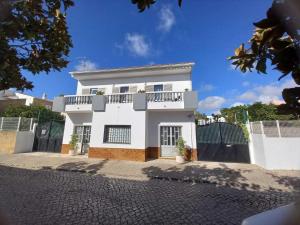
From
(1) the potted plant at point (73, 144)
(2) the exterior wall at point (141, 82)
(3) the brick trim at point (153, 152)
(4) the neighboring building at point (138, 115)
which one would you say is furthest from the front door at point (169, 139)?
(1) the potted plant at point (73, 144)

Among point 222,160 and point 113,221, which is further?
point 222,160

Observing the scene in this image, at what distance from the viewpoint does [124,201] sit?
18.2ft

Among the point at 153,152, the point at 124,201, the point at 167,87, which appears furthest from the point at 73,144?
the point at 124,201

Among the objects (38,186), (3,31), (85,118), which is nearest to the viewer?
(3,31)

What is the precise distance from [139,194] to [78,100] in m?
10.4

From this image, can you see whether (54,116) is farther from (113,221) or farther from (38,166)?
(113,221)

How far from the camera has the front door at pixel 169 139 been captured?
12.9 metres

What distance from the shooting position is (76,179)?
7.95m

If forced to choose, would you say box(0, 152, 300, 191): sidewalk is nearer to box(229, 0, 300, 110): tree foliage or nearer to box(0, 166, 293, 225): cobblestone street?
box(0, 166, 293, 225): cobblestone street

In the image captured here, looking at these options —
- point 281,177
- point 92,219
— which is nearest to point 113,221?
point 92,219

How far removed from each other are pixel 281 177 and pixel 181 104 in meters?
6.68

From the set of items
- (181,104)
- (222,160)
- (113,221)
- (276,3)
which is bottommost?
(113,221)

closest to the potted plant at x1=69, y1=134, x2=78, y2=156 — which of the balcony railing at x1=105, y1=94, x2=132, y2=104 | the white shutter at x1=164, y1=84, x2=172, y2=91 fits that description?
the balcony railing at x1=105, y1=94, x2=132, y2=104

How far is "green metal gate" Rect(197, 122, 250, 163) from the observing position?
11.8 metres
